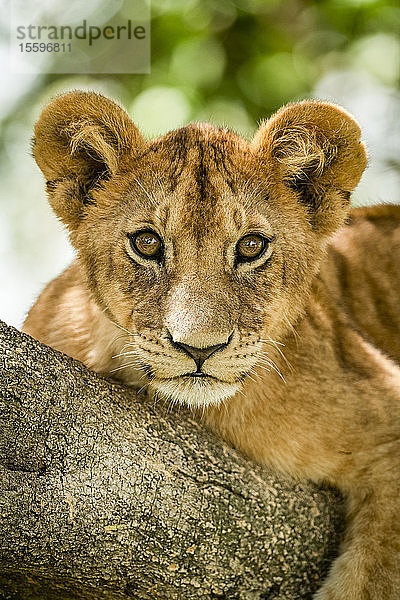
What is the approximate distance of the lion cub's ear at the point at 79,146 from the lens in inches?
158

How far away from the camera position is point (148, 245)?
3881mm

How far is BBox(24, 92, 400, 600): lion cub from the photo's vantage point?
379 cm

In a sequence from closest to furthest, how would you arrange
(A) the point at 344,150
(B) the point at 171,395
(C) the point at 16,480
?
(C) the point at 16,480, (B) the point at 171,395, (A) the point at 344,150

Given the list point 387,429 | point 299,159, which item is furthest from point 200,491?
point 299,159

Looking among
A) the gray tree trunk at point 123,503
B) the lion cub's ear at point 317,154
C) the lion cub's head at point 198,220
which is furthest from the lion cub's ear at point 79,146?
the gray tree trunk at point 123,503

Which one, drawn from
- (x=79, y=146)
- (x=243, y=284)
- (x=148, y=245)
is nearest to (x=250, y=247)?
(x=243, y=284)

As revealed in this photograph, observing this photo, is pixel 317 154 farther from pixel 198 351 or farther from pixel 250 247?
pixel 198 351

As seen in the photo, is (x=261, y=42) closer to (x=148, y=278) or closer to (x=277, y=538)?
(x=148, y=278)

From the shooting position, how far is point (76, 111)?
4.02 meters

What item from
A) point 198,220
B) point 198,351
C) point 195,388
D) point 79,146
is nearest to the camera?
point 198,351

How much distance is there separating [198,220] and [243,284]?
1.15 ft

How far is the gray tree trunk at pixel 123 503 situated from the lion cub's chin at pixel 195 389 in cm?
16

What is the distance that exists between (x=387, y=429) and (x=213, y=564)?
109 centimetres

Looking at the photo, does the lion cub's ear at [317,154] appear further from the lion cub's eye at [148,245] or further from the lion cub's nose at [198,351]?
the lion cub's nose at [198,351]
